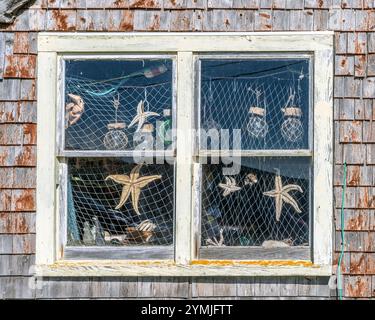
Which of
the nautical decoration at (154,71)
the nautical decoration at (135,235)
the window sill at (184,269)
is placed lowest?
the window sill at (184,269)

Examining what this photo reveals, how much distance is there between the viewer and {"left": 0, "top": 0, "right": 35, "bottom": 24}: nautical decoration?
8047mm

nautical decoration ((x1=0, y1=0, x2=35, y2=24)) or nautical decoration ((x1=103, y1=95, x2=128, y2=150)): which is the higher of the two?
nautical decoration ((x1=0, y1=0, x2=35, y2=24))

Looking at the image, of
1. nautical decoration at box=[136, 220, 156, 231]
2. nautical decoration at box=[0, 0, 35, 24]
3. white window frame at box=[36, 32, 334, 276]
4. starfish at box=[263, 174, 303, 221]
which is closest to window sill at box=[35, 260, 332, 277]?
white window frame at box=[36, 32, 334, 276]

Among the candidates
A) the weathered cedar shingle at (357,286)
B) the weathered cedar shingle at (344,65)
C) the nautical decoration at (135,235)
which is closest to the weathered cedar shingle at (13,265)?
the nautical decoration at (135,235)

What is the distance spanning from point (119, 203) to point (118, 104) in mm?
709

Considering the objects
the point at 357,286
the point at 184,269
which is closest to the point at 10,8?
the point at 184,269

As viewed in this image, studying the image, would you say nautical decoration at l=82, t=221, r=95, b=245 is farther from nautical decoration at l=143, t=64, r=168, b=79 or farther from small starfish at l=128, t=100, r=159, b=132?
nautical decoration at l=143, t=64, r=168, b=79

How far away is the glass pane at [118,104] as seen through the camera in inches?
318

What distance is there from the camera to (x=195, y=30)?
805 centimetres

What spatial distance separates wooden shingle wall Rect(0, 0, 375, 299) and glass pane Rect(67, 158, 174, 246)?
0.97 feet

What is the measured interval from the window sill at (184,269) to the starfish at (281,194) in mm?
371

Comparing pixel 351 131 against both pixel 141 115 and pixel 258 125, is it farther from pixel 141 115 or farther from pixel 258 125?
pixel 141 115

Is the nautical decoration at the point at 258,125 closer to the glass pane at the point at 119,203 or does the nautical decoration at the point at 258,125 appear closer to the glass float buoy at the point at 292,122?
the glass float buoy at the point at 292,122
